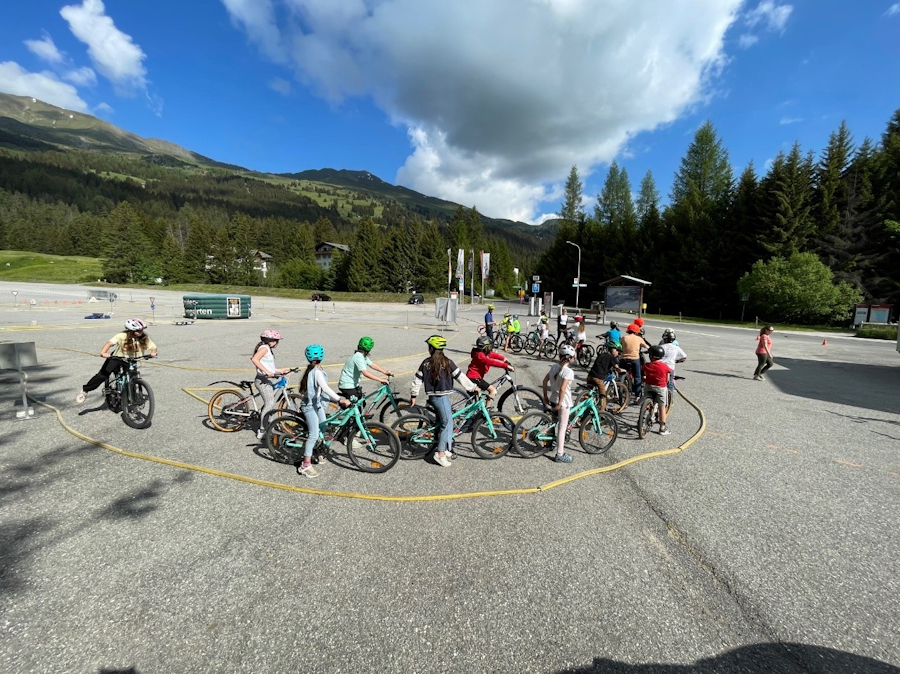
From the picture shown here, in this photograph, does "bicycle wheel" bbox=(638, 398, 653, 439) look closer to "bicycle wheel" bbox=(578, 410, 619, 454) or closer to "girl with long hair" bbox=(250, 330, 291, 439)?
"bicycle wheel" bbox=(578, 410, 619, 454)

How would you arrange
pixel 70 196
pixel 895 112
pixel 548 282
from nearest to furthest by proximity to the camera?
pixel 895 112
pixel 548 282
pixel 70 196

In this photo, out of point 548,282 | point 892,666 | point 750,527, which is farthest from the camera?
point 548,282

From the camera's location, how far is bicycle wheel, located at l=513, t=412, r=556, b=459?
235 inches

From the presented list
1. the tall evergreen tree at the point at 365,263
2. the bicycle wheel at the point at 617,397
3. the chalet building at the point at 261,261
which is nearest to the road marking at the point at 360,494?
the bicycle wheel at the point at 617,397

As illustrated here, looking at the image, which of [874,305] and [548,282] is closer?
[874,305]

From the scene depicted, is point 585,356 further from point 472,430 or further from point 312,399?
point 312,399

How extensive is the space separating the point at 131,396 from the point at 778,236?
2030 inches

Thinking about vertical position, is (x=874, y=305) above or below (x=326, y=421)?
above

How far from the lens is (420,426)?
6023mm

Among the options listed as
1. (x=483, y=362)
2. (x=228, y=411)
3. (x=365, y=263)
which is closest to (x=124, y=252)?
(x=365, y=263)

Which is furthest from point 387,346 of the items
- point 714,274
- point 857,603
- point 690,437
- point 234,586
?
point 714,274

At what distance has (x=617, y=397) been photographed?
8477 mm

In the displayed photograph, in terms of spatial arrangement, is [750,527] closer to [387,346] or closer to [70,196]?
[387,346]

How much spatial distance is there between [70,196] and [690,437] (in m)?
209
